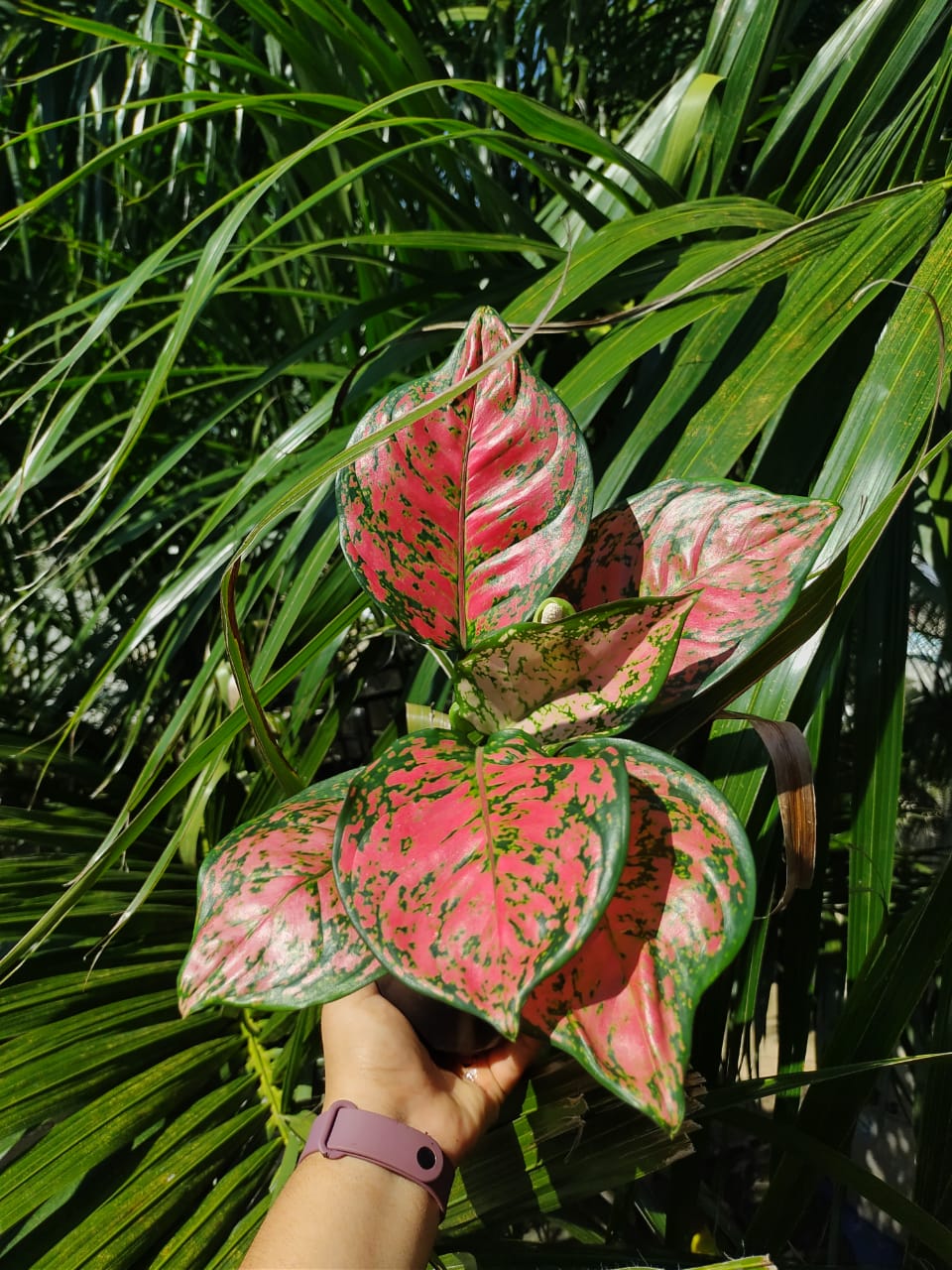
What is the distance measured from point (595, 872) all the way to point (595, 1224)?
0.58 meters

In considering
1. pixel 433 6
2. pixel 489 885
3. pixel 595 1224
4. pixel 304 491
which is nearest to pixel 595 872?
pixel 489 885

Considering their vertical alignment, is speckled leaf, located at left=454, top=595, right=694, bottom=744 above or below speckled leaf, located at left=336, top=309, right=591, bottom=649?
below

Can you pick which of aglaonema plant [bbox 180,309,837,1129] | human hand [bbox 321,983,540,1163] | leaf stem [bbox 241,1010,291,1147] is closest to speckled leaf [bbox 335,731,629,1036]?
aglaonema plant [bbox 180,309,837,1129]

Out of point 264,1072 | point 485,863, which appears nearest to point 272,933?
point 485,863

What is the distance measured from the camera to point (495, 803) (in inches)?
9.6

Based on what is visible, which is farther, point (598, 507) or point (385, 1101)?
point (598, 507)

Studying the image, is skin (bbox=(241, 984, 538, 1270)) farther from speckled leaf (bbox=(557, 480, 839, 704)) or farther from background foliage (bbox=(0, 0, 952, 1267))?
speckled leaf (bbox=(557, 480, 839, 704))

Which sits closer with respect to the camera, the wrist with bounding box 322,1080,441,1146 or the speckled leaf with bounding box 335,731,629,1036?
the speckled leaf with bounding box 335,731,629,1036

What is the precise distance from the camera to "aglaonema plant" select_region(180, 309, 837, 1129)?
8.8 inches

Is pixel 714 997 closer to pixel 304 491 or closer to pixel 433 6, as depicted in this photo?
pixel 304 491

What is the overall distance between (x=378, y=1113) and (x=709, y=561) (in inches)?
9.0

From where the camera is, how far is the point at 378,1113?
328mm

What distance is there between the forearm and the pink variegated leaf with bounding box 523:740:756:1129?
125 millimetres

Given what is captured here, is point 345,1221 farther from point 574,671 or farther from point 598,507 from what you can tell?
point 598,507
